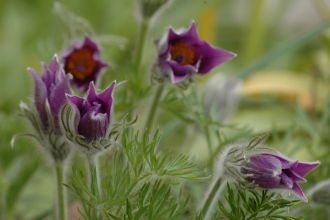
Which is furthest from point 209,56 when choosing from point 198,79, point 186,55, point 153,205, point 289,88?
point 289,88

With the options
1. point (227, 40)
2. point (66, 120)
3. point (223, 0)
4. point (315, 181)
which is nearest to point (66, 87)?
point (66, 120)

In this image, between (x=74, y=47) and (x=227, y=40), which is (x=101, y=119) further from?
(x=227, y=40)

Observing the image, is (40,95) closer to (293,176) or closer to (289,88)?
(293,176)

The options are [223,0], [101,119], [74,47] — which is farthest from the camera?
[223,0]

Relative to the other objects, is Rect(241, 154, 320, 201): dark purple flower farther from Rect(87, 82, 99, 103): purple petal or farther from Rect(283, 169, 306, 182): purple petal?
Rect(87, 82, 99, 103): purple petal

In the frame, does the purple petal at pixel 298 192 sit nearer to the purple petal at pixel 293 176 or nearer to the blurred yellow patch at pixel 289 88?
the purple petal at pixel 293 176

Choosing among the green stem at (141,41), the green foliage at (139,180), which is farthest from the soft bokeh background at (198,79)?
the green foliage at (139,180)
